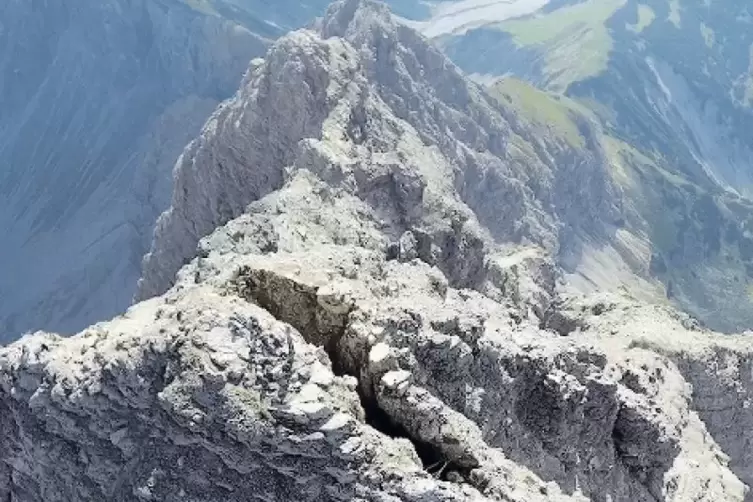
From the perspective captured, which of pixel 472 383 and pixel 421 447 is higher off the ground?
pixel 421 447

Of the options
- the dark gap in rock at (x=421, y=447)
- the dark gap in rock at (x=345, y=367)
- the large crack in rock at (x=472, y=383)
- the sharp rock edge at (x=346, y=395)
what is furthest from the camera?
the large crack in rock at (x=472, y=383)

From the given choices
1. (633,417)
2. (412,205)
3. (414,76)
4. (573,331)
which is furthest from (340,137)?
(414,76)

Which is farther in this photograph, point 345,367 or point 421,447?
point 345,367

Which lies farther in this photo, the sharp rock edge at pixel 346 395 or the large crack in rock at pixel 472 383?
the large crack in rock at pixel 472 383

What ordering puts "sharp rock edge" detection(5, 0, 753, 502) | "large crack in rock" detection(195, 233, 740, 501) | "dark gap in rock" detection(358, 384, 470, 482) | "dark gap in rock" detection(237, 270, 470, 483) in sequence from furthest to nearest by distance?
"large crack in rock" detection(195, 233, 740, 501)
"dark gap in rock" detection(237, 270, 470, 483)
"dark gap in rock" detection(358, 384, 470, 482)
"sharp rock edge" detection(5, 0, 753, 502)

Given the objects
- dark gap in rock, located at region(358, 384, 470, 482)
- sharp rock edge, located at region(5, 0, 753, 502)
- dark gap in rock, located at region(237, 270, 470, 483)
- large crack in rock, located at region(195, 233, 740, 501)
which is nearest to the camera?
sharp rock edge, located at region(5, 0, 753, 502)

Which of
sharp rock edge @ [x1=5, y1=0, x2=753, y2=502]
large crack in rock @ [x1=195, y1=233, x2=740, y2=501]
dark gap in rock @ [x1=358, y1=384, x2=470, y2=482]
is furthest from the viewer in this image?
large crack in rock @ [x1=195, y1=233, x2=740, y2=501]

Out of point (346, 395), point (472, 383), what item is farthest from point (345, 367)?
point (472, 383)

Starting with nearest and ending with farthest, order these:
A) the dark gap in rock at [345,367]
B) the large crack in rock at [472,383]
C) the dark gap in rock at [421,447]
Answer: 1. the dark gap in rock at [421,447]
2. the dark gap in rock at [345,367]
3. the large crack in rock at [472,383]

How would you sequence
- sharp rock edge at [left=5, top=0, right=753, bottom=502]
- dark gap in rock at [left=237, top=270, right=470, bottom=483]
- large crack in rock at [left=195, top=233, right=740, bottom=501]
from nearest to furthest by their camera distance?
1. sharp rock edge at [left=5, top=0, right=753, bottom=502]
2. dark gap in rock at [left=237, top=270, right=470, bottom=483]
3. large crack in rock at [left=195, top=233, right=740, bottom=501]

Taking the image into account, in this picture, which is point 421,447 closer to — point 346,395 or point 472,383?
point 346,395

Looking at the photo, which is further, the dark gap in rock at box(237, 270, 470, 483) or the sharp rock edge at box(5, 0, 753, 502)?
the dark gap in rock at box(237, 270, 470, 483)

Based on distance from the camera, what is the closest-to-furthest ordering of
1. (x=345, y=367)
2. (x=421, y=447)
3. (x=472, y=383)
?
(x=421, y=447) < (x=345, y=367) < (x=472, y=383)
